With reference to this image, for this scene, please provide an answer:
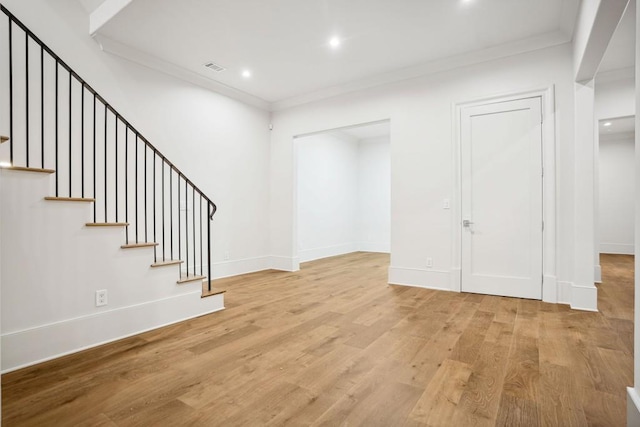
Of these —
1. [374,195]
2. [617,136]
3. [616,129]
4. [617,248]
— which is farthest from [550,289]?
[617,136]

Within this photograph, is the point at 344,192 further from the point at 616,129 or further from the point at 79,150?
the point at 616,129

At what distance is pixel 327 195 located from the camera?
25.4ft

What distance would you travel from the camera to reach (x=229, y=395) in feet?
6.17

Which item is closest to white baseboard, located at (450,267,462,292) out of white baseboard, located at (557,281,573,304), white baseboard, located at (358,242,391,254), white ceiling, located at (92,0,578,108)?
white baseboard, located at (557,281,573,304)

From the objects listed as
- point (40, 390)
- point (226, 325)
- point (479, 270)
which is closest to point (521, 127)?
point (479, 270)

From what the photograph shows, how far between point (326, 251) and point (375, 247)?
5.39 ft

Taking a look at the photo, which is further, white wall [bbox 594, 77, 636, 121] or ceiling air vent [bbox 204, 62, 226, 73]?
white wall [bbox 594, 77, 636, 121]

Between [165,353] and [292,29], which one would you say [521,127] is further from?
[165,353]

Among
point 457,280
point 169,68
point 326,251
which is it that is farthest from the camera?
point 326,251

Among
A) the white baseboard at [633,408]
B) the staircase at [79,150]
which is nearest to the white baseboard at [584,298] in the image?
the white baseboard at [633,408]

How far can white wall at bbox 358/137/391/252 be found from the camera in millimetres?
8523

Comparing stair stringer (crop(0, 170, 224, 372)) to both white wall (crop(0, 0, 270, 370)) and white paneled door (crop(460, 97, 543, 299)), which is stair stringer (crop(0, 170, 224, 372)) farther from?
white paneled door (crop(460, 97, 543, 299))

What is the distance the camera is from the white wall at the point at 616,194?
8.17 m

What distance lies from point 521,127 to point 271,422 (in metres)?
4.11
